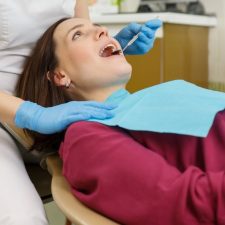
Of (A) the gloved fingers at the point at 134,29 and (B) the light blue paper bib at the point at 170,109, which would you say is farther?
(A) the gloved fingers at the point at 134,29

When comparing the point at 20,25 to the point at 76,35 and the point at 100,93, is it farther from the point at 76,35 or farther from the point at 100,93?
the point at 100,93

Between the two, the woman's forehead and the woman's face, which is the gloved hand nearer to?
the woman's face

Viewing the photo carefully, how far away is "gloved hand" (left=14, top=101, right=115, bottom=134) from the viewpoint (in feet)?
3.48

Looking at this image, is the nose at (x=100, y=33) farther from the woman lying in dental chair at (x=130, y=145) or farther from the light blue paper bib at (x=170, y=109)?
the light blue paper bib at (x=170, y=109)

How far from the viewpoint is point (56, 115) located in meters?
1.08

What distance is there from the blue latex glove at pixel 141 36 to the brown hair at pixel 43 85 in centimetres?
29

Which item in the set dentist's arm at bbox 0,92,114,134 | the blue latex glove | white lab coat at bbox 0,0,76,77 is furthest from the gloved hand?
the blue latex glove

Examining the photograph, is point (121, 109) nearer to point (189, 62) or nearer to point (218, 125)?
point (218, 125)

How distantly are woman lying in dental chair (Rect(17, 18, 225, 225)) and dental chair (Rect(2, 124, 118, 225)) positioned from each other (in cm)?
2

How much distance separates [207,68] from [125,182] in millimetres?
2245

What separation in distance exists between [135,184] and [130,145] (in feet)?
0.30

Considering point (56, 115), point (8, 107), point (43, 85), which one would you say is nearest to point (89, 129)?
point (56, 115)

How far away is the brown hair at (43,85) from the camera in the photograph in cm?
131

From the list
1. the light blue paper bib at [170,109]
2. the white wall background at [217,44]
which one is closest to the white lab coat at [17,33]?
the light blue paper bib at [170,109]
